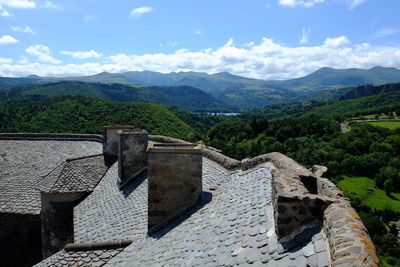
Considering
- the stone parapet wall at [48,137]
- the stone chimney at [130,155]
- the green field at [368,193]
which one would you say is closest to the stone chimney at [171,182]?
the stone chimney at [130,155]

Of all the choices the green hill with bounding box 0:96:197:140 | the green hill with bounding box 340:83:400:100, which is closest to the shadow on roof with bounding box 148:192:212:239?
the green hill with bounding box 0:96:197:140

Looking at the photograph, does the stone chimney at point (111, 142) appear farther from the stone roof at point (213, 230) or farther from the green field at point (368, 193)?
the green field at point (368, 193)

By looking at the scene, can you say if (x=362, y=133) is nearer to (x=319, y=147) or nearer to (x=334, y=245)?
(x=319, y=147)

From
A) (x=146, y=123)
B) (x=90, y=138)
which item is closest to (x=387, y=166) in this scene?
(x=146, y=123)

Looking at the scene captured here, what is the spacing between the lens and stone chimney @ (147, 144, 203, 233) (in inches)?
Answer: 388

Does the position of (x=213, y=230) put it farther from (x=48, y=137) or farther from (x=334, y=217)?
(x=48, y=137)

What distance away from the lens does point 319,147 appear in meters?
67.5

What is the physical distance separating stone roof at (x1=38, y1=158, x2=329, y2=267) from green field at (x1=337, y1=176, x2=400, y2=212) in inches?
1988

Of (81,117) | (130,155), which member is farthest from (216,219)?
(81,117)

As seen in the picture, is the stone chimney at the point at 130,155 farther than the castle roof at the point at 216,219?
Yes

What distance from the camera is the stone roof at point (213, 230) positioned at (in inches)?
216

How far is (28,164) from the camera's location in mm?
21312

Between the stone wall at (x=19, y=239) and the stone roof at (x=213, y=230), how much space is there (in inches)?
196

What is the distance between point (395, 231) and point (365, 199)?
6.90 m
